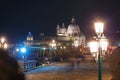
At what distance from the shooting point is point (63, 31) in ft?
528

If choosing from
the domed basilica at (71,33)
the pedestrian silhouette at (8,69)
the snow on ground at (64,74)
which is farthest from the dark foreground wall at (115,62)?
the domed basilica at (71,33)

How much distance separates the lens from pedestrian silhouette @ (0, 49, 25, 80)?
1.81 m

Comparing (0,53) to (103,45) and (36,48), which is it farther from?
(36,48)

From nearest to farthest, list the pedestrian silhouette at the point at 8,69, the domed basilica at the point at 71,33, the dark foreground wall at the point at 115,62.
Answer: the pedestrian silhouette at the point at 8,69 < the dark foreground wall at the point at 115,62 < the domed basilica at the point at 71,33

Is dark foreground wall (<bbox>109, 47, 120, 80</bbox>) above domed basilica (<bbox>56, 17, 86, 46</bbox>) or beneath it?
beneath

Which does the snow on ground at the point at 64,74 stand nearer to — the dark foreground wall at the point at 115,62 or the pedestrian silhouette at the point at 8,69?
the dark foreground wall at the point at 115,62

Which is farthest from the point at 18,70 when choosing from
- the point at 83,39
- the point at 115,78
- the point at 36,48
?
the point at 83,39

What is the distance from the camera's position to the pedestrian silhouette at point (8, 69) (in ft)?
5.95

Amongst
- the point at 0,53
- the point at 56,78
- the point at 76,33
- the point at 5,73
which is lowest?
the point at 56,78

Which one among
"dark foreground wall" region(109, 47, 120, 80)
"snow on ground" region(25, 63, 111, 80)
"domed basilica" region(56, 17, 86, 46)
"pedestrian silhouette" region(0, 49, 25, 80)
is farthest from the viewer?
"domed basilica" region(56, 17, 86, 46)

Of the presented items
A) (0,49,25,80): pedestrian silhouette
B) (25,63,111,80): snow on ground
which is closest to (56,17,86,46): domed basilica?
(25,63,111,80): snow on ground

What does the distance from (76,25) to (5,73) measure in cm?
15276

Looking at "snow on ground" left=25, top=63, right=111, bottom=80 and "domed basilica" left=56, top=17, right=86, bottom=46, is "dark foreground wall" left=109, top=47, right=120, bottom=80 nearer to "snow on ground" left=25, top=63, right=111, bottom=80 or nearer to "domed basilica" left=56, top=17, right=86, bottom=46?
"snow on ground" left=25, top=63, right=111, bottom=80

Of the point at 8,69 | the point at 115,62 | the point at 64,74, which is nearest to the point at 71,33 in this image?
the point at 64,74
